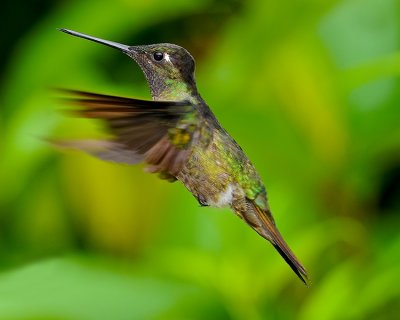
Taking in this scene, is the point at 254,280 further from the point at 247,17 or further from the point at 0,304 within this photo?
the point at 247,17

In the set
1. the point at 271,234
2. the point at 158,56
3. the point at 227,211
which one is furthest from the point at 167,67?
the point at 227,211

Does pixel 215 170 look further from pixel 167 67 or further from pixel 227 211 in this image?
pixel 227 211

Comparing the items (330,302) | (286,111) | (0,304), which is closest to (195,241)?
(330,302)

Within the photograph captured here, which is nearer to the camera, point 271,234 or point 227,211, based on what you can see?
point 271,234

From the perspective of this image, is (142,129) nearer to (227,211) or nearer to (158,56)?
(158,56)

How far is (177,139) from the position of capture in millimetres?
459

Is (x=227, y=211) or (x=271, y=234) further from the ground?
(x=271, y=234)

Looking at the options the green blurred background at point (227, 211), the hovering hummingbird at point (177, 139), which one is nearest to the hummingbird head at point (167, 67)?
the hovering hummingbird at point (177, 139)

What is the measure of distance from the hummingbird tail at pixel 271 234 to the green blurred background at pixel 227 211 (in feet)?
2.20

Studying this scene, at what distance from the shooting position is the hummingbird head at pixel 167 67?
1.61 ft

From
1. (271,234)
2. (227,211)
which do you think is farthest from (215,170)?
(227,211)

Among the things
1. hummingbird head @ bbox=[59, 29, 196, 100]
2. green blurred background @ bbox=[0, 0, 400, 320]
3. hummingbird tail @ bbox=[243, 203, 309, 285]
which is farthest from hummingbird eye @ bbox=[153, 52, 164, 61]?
green blurred background @ bbox=[0, 0, 400, 320]

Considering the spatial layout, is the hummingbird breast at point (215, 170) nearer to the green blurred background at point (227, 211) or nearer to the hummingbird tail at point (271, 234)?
the hummingbird tail at point (271, 234)

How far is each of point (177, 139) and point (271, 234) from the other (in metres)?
0.09
